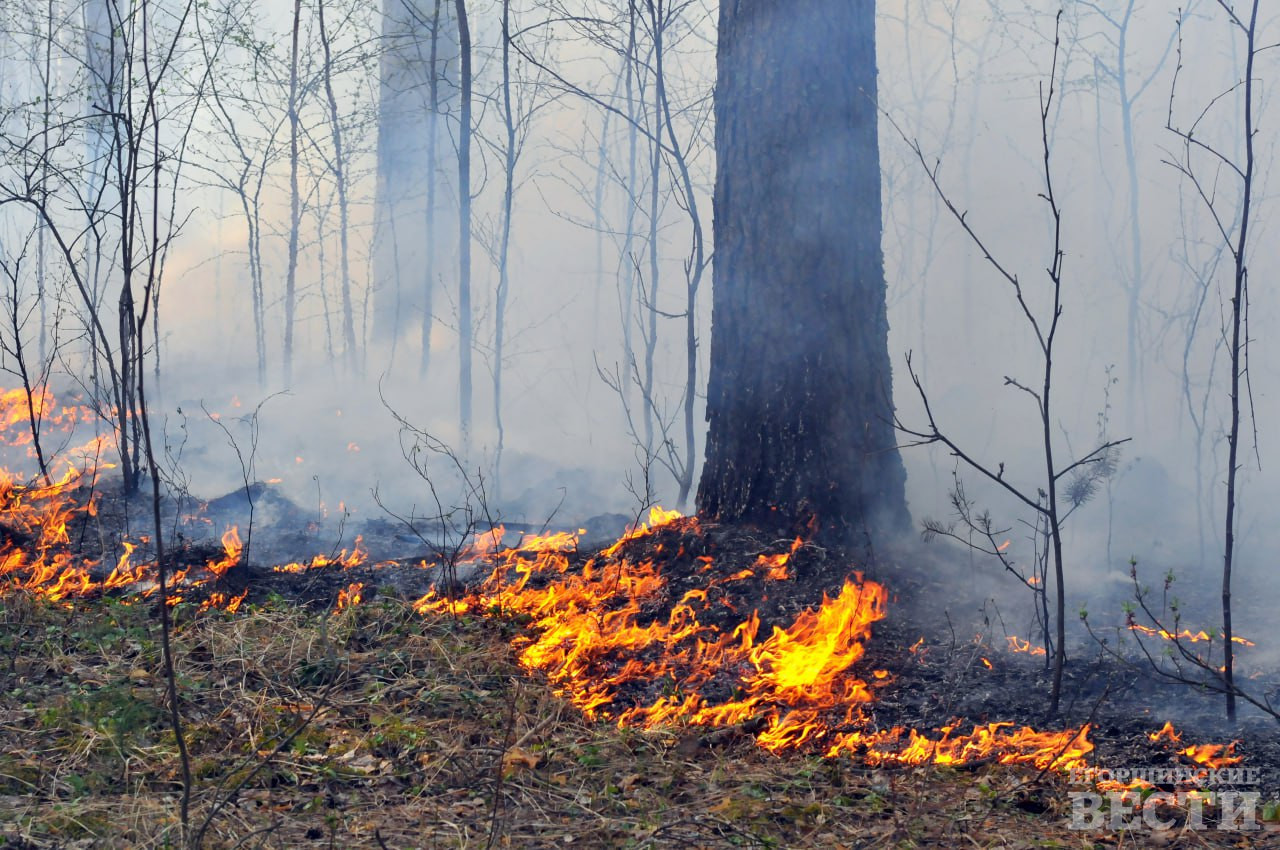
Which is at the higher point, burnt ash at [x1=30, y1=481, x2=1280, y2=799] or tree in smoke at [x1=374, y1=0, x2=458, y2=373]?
tree in smoke at [x1=374, y1=0, x2=458, y2=373]

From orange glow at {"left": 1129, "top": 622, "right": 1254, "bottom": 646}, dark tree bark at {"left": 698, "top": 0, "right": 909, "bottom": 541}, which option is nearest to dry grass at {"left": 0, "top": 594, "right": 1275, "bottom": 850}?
orange glow at {"left": 1129, "top": 622, "right": 1254, "bottom": 646}

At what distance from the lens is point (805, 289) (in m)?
5.54

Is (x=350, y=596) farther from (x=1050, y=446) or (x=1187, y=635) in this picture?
(x=1187, y=635)

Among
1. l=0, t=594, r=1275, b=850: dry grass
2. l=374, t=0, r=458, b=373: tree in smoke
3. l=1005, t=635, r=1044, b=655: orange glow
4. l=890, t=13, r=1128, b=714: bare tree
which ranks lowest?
l=0, t=594, r=1275, b=850: dry grass

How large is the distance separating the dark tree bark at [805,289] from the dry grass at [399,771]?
2009 mm

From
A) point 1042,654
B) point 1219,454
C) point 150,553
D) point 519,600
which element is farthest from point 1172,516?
point 150,553

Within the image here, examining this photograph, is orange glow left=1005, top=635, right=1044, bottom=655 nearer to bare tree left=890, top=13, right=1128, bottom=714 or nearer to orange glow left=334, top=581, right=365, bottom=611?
bare tree left=890, top=13, right=1128, bottom=714

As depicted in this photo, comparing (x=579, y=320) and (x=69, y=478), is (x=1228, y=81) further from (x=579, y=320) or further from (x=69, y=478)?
(x=69, y=478)

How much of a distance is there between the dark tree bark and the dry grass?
2.01 metres

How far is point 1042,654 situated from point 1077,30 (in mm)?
17421

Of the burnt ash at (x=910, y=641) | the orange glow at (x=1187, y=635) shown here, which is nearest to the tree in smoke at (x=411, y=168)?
the burnt ash at (x=910, y=641)

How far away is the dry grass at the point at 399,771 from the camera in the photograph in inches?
115

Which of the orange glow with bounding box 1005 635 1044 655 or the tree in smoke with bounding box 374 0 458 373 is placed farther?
the tree in smoke with bounding box 374 0 458 373

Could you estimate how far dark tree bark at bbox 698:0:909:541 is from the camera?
551cm
